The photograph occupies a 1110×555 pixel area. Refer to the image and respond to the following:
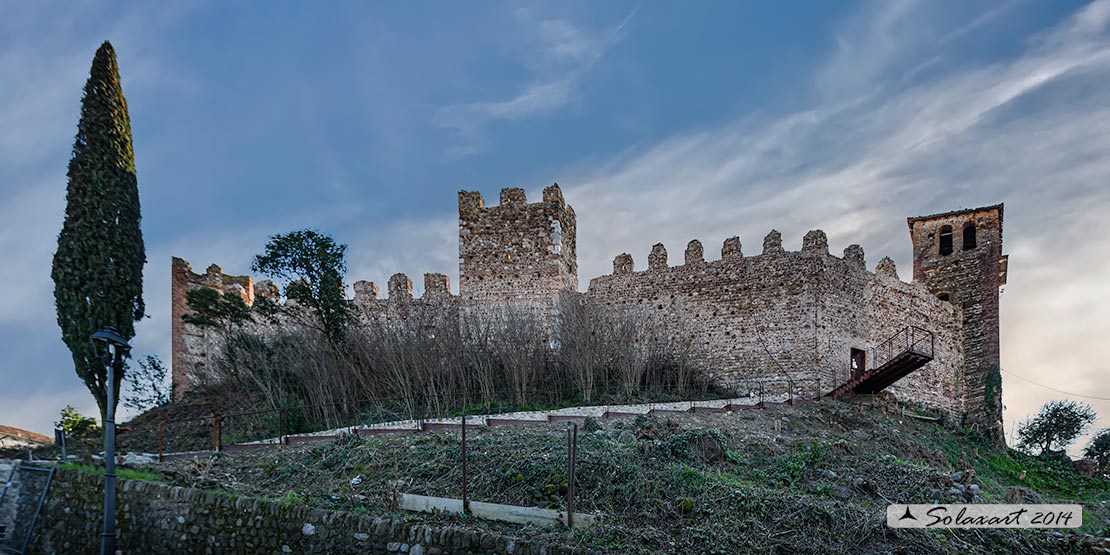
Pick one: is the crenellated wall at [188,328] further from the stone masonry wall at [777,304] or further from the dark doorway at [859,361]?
the dark doorway at [859,361]

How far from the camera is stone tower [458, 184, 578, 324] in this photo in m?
16.7

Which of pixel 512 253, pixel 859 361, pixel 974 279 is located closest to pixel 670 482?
pixel 512 253

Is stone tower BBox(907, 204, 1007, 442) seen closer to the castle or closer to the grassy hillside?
the castle

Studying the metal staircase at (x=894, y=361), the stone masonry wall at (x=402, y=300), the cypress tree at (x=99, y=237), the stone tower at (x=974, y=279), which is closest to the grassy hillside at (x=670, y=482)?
the metal staircase at (x=894, y=361)

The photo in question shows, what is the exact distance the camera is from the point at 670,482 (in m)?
8.02

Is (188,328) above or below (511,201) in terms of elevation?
below

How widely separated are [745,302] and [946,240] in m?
7.40

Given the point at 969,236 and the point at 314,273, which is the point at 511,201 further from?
the point at 969,236

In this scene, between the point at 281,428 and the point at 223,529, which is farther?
the point at 281,428

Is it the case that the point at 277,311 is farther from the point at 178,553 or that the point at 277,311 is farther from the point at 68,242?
the point at 178,553

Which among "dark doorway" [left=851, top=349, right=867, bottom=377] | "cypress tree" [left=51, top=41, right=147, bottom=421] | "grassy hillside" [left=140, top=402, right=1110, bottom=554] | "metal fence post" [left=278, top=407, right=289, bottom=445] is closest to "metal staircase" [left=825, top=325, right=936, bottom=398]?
"dark doorway" [left=851, top=349, right=867, bottom=377]

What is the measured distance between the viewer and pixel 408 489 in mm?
8508

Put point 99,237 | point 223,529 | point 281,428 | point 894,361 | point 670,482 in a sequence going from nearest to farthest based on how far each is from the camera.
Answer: point 670,482 → point 223,529 → point 281,428 → point 99,237 → point 894,361

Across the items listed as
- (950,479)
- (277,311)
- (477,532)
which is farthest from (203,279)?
(950,479)
